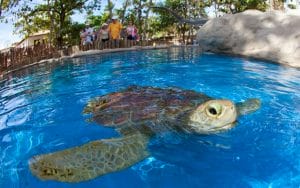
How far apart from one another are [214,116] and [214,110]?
0.05m

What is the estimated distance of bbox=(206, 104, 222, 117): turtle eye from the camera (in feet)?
9.98

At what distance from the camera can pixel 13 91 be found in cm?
731

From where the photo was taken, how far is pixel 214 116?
3098mm

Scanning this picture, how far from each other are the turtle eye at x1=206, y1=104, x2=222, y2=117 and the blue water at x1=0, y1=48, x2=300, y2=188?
19.6 inches

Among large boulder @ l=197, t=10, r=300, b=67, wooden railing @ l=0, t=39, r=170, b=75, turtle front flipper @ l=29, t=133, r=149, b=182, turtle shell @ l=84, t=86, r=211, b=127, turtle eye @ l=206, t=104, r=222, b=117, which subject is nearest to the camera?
turtle front flipper @ l=29, t=133, r=149, b=182

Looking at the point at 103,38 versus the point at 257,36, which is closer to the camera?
the point at 257,36

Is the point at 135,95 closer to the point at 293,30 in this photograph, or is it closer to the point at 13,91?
the point at 13,91

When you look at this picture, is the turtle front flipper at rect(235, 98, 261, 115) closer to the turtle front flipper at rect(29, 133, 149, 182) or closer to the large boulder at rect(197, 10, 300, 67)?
the turtle front flipper at rect(29, 133, 149, 182)

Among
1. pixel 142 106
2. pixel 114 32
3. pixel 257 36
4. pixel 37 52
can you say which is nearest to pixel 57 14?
pixel 114 32

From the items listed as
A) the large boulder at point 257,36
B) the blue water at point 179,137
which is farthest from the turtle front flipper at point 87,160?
the large boulder at point 257,36

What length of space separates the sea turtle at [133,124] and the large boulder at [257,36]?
558 centimetres

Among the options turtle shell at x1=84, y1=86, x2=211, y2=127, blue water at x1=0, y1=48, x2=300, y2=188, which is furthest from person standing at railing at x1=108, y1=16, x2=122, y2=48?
turtle shell at x1=84, y1=86, x2=211, y2=127

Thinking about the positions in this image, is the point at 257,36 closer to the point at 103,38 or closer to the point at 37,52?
the point at 103,38

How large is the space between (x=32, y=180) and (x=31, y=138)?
1.23 meters
